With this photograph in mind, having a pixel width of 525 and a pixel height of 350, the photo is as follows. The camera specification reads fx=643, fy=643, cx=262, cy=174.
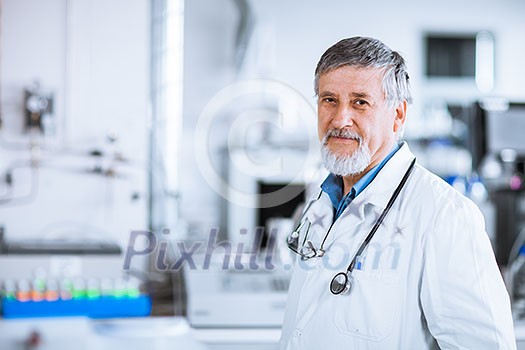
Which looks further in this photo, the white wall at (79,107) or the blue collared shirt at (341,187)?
the white wall at (79,107)

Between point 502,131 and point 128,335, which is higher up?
point 502,131

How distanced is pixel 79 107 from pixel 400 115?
1.34 m

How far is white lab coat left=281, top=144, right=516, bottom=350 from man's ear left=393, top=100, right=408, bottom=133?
49mm

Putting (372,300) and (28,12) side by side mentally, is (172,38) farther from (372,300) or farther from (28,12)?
(372,300)

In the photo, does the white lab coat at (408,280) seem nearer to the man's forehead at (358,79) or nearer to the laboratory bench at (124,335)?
the man's forehead at (358,79)

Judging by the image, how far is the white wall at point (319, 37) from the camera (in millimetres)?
4469

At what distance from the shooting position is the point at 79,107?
2287 mm

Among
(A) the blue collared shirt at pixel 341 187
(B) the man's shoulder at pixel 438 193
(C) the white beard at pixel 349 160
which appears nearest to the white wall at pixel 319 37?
(A) the blue collared shirt at pixel 341 187

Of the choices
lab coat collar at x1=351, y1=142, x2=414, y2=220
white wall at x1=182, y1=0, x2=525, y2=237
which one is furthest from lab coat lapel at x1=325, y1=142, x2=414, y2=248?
white wall at x1=182, y1=0, x2=525, y2=237

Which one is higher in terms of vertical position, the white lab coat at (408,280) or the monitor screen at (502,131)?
the monitor screen at (502,131)

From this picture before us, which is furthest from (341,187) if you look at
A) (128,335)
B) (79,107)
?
(79,107)

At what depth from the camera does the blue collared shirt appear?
4.42ft

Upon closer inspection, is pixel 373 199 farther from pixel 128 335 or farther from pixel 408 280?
pixel 128 335

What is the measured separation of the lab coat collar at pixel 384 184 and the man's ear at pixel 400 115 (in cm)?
6
